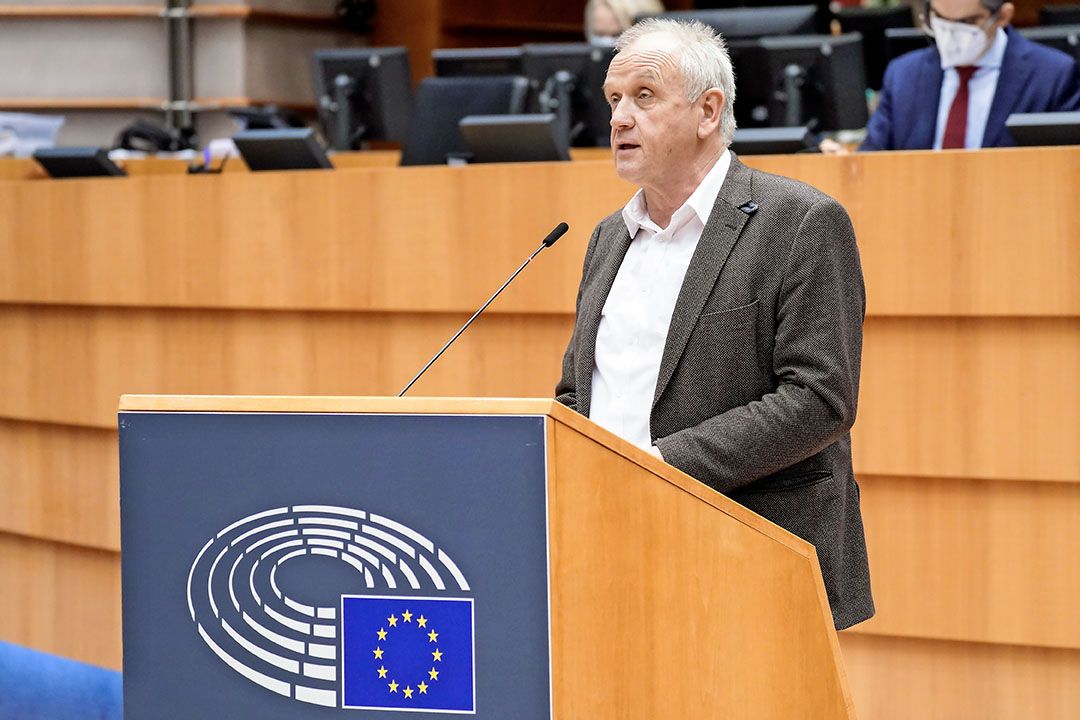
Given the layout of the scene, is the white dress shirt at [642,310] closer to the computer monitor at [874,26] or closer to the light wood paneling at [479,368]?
the light wood paneling at [479,368]

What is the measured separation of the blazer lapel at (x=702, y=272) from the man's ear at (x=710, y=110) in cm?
9

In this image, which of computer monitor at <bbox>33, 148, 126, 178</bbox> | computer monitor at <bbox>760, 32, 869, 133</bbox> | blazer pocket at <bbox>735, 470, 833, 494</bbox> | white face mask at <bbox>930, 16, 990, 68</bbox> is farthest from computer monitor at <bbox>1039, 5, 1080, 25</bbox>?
blazer pocket at <bbox>735, 470, 833, 494</bbox>

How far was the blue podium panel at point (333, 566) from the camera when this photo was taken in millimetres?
1512

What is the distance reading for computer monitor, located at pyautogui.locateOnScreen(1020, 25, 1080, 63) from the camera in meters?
4.09

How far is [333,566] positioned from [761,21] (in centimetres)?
345

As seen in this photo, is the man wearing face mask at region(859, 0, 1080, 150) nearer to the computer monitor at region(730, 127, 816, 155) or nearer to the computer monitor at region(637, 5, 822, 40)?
the computer monitor at region(730, 127, 816, 155)

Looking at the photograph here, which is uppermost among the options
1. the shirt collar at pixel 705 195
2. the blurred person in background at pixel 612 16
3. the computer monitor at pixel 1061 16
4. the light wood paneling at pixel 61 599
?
the blurred person in background at pixel 612 16

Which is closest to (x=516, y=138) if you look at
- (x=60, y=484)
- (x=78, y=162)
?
(x=78, y=162)

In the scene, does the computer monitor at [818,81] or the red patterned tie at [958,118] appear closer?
the red patterned tie at [958,118]

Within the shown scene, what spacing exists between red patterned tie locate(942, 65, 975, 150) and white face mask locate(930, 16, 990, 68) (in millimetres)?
26

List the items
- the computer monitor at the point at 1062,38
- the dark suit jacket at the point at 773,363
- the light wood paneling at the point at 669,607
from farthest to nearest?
the computer monitor at the point at 1062,38 → the dark suit jacket at the point at 773,363 → the light wood paneling at the point at 669,607

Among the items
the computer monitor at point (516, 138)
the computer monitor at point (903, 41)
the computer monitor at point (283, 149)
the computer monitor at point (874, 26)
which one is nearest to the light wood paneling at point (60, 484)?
the computer monitor at point (283, 149)

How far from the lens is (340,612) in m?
1.56

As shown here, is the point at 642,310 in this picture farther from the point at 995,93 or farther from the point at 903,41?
the point at 903,41
